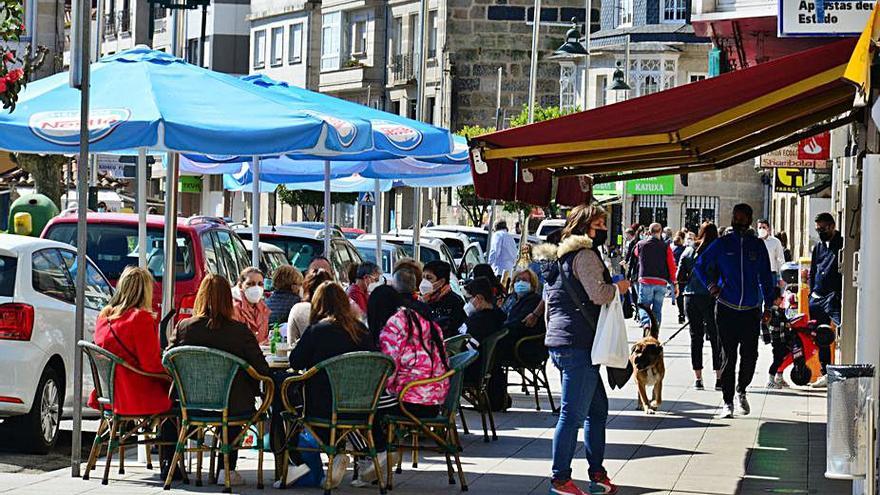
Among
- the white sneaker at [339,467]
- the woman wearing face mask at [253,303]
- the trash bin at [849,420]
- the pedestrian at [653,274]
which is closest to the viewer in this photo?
the trash bin at [849,420]

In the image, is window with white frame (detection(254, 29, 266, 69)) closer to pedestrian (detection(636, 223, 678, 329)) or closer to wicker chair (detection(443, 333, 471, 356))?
pedestrian (detection(636, 223, 678, 329))

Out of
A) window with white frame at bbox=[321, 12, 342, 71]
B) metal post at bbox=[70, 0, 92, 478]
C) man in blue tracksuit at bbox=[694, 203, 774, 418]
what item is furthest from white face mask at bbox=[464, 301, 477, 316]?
window with white frame at bbox=[321, 12, 342, 71]

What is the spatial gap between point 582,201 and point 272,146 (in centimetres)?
462

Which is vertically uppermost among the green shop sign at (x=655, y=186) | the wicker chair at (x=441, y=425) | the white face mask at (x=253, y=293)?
the green shop sign at (x=655, y=186)

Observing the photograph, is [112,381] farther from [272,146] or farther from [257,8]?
[257,8]

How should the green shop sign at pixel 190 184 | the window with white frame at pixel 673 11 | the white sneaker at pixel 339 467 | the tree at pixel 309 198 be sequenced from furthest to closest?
the window with white frame at pixel 673 11
the tree at pixel 309 198
the green shop sign at pixel 190 184
the white sneaker at pixel 339 467

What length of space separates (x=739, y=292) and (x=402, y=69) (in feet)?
169

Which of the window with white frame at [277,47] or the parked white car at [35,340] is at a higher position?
the window with white frame at [277,47]

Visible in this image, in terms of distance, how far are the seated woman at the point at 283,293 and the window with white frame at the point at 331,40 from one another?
182ft

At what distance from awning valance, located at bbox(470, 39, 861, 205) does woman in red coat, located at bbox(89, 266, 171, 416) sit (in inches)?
97.1

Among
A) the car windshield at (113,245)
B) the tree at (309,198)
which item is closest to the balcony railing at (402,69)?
the tree at (309,198)

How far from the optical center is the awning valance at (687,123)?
34.4ft

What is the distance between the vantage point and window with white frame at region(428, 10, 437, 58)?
6631cm

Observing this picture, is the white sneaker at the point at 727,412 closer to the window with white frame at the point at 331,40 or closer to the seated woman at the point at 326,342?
the seated woman at the point at 326,342
